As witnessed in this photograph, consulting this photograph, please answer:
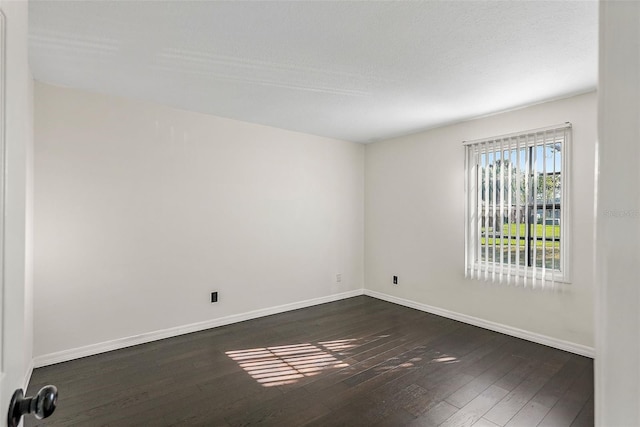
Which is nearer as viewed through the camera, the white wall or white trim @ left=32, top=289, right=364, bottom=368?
white trim @ left=32, top=289, right=364, bottom=368

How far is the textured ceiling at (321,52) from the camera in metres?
1.83

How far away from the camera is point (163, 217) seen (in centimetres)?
338

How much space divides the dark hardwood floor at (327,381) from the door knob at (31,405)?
163 centimetres

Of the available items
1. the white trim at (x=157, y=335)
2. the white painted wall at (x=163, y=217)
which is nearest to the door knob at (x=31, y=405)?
the white painted wall at (x=163, y=217)

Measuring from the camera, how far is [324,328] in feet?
12.1

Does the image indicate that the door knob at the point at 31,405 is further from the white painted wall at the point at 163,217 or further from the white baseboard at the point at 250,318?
the white painted wall at the point at 163,217

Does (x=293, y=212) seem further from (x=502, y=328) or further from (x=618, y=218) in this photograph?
(x=618, y=218)

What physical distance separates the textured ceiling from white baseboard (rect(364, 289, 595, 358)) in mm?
2407

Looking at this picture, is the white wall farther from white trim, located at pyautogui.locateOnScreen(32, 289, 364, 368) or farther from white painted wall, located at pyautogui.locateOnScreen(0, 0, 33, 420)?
white painted wall, located at pyautogui.locateOnScreen(0, 0, 33, 420)

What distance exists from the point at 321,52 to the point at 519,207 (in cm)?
264

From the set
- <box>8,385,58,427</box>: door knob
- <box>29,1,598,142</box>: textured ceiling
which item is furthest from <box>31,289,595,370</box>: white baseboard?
<box>8,385,58,427</box>: door knob

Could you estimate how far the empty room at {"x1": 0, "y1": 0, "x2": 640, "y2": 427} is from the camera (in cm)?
197

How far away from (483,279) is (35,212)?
14.9 feet

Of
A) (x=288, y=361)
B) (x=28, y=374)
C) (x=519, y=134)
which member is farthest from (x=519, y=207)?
(x=28, y=374)
